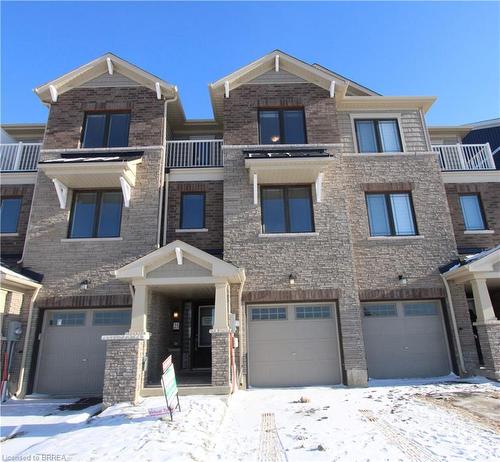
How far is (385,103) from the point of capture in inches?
528

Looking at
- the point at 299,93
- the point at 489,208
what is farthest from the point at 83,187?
the point at 489,208

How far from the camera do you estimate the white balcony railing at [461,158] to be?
45.3 feet

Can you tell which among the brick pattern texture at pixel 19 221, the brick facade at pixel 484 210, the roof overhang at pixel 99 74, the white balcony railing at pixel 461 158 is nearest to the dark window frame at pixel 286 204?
the roof overhang at pixel 99 74

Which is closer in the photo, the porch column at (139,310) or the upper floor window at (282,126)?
the porch column at (139,310)

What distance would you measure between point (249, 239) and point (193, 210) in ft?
8.01

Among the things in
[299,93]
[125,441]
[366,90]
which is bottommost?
[125,441]

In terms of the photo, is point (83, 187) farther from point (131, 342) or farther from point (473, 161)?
point (473, 161)

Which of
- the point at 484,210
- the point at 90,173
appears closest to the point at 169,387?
the point at 90,173

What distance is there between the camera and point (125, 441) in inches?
229

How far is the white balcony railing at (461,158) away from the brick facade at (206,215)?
8254 mm

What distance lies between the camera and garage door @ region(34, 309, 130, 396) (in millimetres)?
10469

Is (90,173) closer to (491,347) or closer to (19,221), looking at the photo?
(19,221)

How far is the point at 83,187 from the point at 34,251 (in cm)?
247

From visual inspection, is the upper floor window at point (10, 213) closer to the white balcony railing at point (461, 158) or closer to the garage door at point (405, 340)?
the garage door at point (405, 340)
